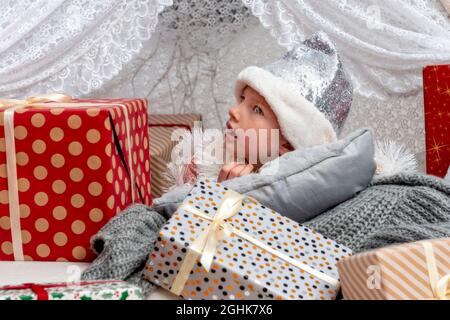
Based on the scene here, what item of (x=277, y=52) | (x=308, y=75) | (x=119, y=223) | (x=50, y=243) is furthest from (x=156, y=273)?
(x=277, y=52)

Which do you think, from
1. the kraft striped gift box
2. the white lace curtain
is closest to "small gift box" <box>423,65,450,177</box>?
the white lace curtain

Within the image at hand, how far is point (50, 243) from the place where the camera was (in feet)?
3.76

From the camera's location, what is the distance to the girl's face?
1.36 metres

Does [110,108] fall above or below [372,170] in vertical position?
above

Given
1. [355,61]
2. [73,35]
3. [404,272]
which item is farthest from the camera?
[355,61]

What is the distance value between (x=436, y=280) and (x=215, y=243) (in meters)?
0.34

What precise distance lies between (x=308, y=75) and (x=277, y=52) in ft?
2.43

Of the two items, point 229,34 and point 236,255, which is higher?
point 229,34

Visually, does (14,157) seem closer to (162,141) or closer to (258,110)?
(258,110)

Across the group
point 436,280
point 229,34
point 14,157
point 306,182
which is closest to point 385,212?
point 306,182

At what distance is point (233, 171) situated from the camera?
1.33 m

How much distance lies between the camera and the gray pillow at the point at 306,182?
1151 millimetres

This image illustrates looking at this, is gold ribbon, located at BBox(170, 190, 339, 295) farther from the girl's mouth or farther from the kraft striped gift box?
the girl's mouth

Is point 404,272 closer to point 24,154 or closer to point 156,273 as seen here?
point 156,273
